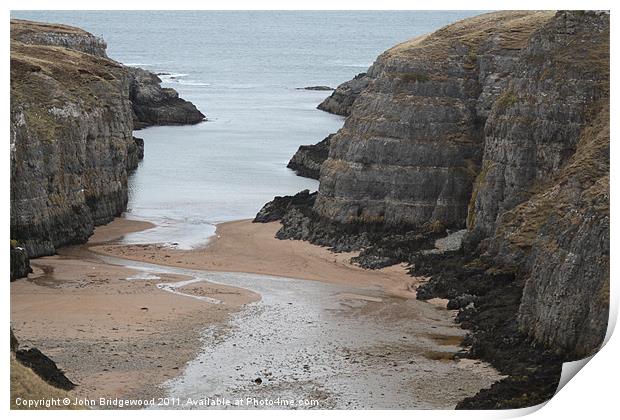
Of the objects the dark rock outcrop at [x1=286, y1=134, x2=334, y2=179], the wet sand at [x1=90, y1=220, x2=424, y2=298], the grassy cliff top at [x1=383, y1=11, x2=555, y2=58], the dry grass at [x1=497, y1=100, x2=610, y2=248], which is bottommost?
the wet sand at [x1=90, y1=220, x2=424, y2=298]

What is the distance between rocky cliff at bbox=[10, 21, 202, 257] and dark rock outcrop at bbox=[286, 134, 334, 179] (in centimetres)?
1719

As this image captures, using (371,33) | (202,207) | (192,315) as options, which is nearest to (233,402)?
(192,315)

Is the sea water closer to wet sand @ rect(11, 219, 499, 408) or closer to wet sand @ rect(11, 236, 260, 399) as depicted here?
wet sand @ rect(11, 219, 499, 408)

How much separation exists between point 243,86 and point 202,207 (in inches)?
2980

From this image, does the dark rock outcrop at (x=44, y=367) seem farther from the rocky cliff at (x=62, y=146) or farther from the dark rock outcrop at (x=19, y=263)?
the rocky cliff at (x=62, y=146)

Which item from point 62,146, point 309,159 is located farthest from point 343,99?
point 62,146

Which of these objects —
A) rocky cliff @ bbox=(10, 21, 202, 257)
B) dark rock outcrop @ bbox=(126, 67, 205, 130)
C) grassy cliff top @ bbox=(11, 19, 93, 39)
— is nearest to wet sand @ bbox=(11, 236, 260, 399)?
rocky cliff @ bbox=(10, 21, 202, 257)

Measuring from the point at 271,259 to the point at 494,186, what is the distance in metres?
11.4

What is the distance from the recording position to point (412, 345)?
43.3 m

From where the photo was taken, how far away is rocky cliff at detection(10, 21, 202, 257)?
56125 mm

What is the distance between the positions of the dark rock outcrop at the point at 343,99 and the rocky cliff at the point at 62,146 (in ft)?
167

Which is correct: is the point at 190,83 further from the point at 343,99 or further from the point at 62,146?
the point at 62,146

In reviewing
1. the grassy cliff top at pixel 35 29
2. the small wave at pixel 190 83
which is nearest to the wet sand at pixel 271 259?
the grassy cliff top at pixel 35 29

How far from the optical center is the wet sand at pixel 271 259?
5472cm
